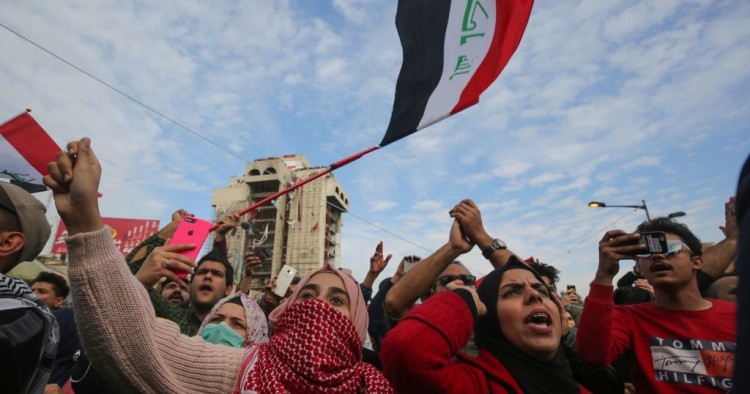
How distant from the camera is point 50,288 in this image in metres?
4.20

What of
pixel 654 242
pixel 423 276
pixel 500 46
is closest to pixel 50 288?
pixel 423 276

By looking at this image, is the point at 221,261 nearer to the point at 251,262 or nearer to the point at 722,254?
the point at 251,262

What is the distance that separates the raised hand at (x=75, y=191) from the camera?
4.05ft

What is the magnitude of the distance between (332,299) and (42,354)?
4.00 feet

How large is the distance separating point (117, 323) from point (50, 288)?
3.93 m

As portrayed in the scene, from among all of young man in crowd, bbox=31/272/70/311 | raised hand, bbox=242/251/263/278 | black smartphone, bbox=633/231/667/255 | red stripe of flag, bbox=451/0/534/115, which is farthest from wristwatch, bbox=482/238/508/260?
young man in crowd, bbox=31/272/70/311

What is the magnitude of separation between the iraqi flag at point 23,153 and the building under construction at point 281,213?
44.8 m

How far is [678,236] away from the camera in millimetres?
2652

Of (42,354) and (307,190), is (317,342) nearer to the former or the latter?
(42,354)

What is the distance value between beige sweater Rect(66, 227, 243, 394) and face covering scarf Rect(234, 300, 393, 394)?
303 mm

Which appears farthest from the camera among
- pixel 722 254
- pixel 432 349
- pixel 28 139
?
pixel 722 254

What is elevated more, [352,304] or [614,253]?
[614,253]

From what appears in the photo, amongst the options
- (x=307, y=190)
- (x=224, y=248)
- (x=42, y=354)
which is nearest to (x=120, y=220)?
(x=307, y=190)

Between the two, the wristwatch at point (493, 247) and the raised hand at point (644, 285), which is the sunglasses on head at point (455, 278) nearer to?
the wristwatch at point (493, 247)
